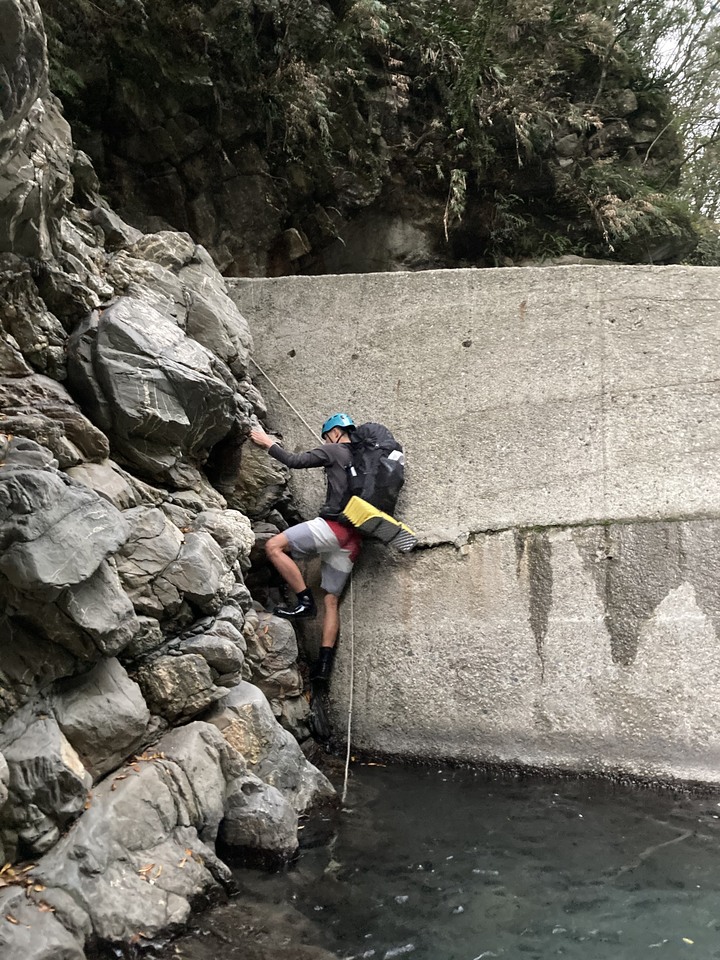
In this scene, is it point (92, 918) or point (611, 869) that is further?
point (611, 869)

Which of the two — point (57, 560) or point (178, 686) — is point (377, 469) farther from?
point (57, 560)

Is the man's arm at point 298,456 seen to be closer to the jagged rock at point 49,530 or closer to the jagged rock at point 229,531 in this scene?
the jagged rock at point 229,531

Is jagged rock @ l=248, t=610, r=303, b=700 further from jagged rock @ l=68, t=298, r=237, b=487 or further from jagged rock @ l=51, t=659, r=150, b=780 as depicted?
jagged rock @ l=51, t=659, r=150, b=780

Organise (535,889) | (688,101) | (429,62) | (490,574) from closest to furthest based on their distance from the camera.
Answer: (535,889) < (490,574) < (429,62) < (688,101)

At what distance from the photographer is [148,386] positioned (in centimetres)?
532

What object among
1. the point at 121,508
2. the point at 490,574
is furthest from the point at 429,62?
the point at 121,508

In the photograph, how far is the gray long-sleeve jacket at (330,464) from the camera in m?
6.47

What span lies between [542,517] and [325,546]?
72.4 inches

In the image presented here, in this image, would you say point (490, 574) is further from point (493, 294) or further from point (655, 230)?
point (655, 230)

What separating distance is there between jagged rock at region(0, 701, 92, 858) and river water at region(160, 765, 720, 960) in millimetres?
870

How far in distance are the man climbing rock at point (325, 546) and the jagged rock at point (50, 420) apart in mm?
1905

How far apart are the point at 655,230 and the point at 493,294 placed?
5.19 metres

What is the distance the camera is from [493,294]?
22.3 feet

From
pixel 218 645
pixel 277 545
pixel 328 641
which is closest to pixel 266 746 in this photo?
pixel 218 645
